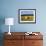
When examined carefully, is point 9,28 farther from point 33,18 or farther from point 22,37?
point 33,18

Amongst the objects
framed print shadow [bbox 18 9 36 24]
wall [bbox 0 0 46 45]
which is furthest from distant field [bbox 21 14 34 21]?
wall [bbox 0 0 46 45]

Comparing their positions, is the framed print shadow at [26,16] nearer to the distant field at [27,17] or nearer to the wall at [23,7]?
the distant field at [27,17]

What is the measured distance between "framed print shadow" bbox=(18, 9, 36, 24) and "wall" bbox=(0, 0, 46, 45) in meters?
0.10

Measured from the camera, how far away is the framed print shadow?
4.61 metres

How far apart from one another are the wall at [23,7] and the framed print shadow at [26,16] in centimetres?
10

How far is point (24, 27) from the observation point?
467cm

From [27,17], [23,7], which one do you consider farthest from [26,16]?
[23,7]

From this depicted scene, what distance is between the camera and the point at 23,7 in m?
4.62

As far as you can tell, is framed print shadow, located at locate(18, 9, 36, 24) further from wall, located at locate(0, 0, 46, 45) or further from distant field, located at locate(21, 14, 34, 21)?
wall, located at locate(0, 0, 46, 45)

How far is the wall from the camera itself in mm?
4617

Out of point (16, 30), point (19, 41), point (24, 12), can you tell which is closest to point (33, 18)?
point (24, 12)

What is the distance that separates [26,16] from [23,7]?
12.6 inches

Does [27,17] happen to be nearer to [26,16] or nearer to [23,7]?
[26,16]

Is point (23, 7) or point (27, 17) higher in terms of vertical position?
point (23, 7)
